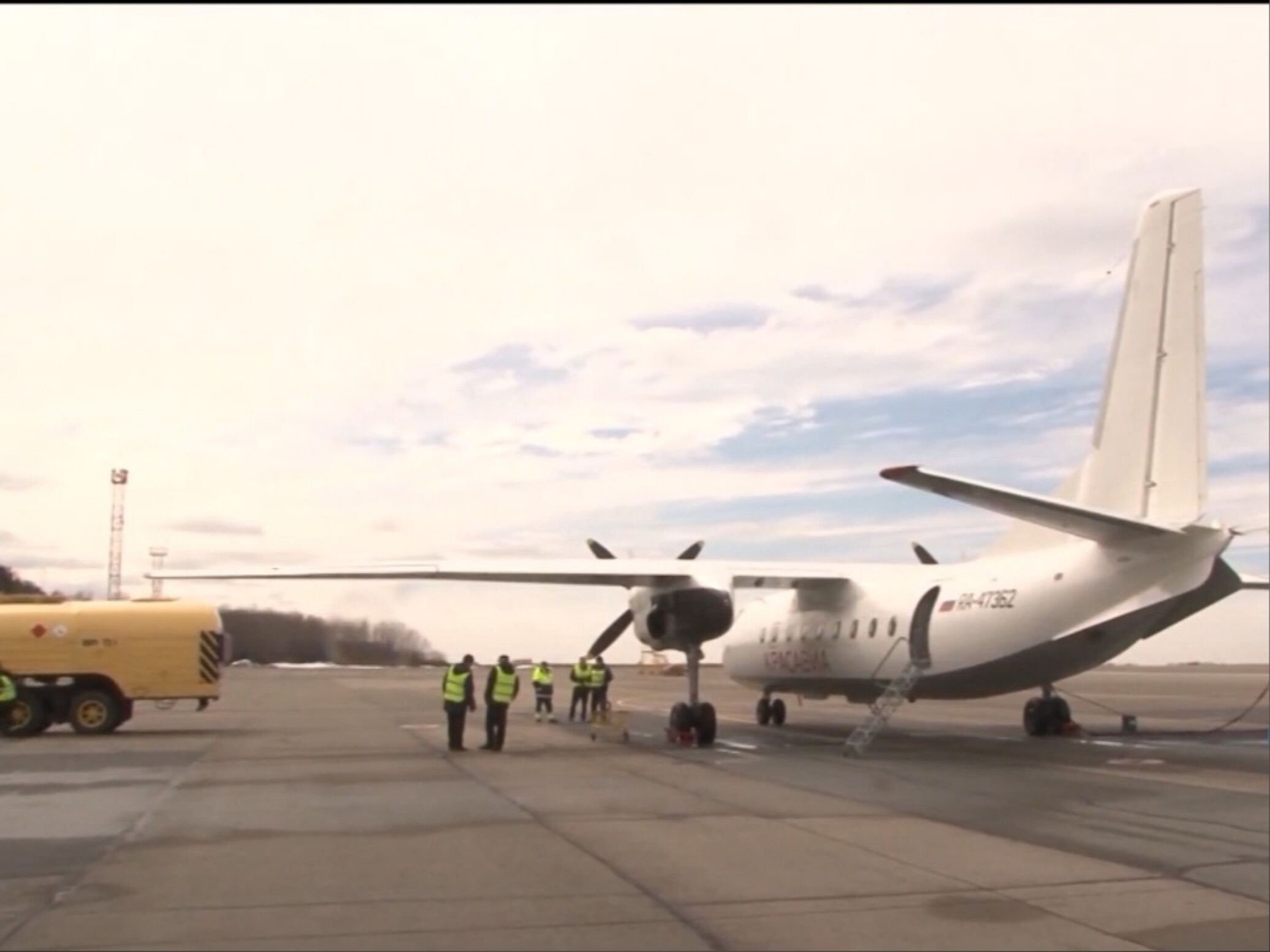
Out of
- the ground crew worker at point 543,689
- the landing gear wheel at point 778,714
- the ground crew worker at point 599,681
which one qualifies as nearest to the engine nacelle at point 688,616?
the ground crew worker at point 599,681

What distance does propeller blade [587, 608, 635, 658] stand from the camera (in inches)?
1072

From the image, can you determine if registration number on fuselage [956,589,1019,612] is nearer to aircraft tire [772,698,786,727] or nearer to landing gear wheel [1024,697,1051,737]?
landing gear wheel [1024,697,1051,737]

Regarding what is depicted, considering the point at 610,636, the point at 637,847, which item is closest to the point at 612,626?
the point at 610,636

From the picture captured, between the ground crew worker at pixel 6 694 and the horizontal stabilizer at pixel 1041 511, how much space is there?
18.7 meters

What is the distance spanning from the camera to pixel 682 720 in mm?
22266

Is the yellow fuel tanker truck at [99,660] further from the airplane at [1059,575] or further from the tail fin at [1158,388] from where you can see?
the tail fin at [1158,388]

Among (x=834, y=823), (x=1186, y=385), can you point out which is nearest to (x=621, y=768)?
(x=834, y=823)

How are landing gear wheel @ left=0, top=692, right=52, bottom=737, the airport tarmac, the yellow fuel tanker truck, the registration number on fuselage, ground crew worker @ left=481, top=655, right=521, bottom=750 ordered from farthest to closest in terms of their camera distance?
1. the yellow fuel tanker truck
2. landing gear wheel @ left=0, top=692, right=52, bottom=737
3. ground crew worker @ left=481, top=655, right=521, bottom=750
4. the registration number on fuselage
5. the airport tarmac

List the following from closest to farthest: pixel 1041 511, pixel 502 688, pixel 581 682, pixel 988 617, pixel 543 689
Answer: pixel 1041 511, pixel 988 617, pixel 502 688, pixel 581 682, pixel 543 689

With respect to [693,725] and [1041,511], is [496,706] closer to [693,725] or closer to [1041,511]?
[693,725]

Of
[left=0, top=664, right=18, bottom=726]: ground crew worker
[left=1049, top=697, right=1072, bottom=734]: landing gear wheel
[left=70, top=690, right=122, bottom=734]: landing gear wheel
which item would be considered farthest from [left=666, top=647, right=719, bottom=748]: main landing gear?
[left=0, top=664, right=18, bottom=726]: ground crew worker

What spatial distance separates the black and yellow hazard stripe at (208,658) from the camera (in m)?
25.8

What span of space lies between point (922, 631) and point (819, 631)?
13.3ft

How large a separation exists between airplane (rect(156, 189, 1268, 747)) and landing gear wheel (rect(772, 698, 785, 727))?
13.6 feet
